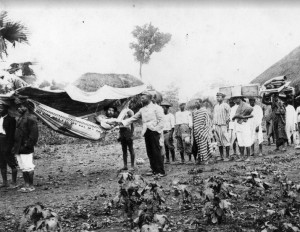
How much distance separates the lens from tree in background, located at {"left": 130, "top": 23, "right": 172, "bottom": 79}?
15.3 metres

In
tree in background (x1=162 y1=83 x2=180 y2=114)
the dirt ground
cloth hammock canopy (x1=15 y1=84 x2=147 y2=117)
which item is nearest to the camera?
the dirt ground

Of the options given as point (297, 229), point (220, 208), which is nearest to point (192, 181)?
point (220, 208)

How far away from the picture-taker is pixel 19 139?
235 inches

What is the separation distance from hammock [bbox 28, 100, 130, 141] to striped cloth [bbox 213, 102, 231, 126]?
2.86 m

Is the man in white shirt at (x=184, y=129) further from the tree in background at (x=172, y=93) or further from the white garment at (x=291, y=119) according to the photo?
the tree in background at (x=172, y=93)

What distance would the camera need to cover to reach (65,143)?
543 inches

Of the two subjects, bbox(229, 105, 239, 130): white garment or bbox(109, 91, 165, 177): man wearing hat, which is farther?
bbox(229, 105, 239, 130): white garment

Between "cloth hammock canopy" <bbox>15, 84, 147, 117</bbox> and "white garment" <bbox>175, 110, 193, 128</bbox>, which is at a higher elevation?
"cloth hammock canopy" <bbox>15, 84, 147, 117</bbox>

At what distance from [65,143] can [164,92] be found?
822 centimetres

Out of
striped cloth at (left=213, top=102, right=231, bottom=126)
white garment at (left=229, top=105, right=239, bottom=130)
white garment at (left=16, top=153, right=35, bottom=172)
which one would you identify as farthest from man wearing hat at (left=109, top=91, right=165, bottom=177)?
white garment at (left=229, top=105, right=239, bottom=130)

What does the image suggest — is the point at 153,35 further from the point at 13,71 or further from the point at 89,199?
the point at 89,199

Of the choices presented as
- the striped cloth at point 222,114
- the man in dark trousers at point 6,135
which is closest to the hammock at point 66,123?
the man in dark trousers at point 6,135

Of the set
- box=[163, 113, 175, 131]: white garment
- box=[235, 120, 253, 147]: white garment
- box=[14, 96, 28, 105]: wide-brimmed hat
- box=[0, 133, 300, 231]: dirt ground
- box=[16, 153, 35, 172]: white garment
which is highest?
box=[14, 96, 28, 105]: wide-brimmed hat

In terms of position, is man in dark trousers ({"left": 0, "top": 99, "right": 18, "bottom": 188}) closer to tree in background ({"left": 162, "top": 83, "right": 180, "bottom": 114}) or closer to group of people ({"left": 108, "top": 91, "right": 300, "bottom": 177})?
group of people ({"left": 108, "top": 91, "right": 300, "bottom": 177})
